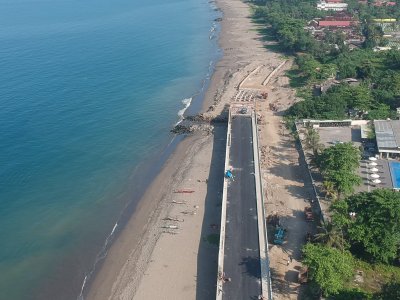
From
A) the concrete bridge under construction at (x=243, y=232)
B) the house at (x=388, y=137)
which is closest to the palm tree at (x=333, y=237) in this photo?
the concrete bridge under construction at (x=243, y=232)

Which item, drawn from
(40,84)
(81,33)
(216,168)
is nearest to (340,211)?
(216,168)

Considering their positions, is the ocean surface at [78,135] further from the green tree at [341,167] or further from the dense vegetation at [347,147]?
the green tree at [341,167]

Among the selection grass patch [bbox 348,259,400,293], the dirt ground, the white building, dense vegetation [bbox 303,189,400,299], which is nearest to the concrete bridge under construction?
the dirt ground

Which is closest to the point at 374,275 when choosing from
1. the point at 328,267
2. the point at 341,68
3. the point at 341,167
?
the point at 328,267

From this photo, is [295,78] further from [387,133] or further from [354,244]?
[354,244]

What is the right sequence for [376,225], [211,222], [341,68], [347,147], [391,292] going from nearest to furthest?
[391,292]
[376,225]
[211,222]
[347,147]
[341,68]

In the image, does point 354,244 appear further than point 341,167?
No

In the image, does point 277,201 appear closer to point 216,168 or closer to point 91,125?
point 216,168
